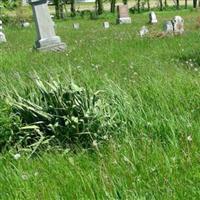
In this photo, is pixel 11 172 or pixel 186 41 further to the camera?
pixel 186 41

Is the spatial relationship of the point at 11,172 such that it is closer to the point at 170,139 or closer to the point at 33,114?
the point at 33,114

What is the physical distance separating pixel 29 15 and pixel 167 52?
115 feet

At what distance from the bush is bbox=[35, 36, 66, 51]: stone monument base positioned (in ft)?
33.4

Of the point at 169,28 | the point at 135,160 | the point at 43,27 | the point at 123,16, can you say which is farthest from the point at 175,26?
the point at 123,16

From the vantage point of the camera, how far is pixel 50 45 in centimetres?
1455

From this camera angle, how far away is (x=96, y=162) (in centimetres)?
340

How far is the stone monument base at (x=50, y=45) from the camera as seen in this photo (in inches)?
561

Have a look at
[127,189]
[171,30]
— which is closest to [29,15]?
[171,30]

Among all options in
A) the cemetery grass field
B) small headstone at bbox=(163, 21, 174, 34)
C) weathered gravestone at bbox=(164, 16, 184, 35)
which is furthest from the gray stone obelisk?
the cemetery grass field

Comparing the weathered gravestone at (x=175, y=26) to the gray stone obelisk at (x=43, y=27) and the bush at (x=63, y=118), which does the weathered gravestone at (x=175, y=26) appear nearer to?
the gray stone obelisk at (x=43, y=27)

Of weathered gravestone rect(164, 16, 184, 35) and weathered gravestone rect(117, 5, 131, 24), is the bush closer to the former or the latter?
weathered gravestone rect(164, 16, 184, 35)

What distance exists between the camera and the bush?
388 centimetres

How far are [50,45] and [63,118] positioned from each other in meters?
10.8

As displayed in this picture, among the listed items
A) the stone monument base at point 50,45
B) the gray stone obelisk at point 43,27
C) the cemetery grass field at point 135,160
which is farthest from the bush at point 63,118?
the gray stone obelisk at point 43,27
